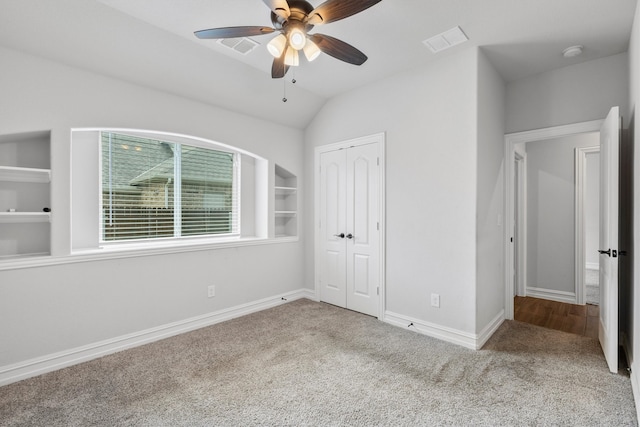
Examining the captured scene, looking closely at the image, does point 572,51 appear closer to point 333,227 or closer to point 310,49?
point 310,49

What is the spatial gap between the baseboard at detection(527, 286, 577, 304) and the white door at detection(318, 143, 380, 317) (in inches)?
98.7

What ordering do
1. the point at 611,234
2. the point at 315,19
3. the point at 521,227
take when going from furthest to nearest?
the point at 521,227, the point at 611,234, the point at 315,19

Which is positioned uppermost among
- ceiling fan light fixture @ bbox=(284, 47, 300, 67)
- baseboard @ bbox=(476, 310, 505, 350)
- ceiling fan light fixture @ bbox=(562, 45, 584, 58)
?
ceiling fan light fixture @ bbox=(562, 45, 584, 58)

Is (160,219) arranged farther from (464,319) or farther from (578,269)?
(578,269)

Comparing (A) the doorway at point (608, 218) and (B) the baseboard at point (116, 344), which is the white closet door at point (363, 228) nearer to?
(B) the baseboard at point (116, 344)

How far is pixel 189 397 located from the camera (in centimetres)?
218

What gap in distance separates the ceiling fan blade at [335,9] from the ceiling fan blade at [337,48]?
163mm

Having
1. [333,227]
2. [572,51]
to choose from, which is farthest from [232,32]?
[572,51]

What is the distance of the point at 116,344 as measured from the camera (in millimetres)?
2883

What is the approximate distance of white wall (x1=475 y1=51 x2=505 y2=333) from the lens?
296 centimetres

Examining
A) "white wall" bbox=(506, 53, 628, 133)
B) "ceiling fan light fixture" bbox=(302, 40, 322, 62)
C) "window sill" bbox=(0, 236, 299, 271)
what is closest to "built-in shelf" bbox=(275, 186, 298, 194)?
"window sill" bbox=(0, 236, 299, 271)

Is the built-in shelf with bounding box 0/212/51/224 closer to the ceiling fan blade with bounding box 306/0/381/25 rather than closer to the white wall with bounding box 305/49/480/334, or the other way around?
the ceiling fan blade with bounding box 306/0/381/25

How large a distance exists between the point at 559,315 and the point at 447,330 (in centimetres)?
172

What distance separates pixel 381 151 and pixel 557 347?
8.34 ft
